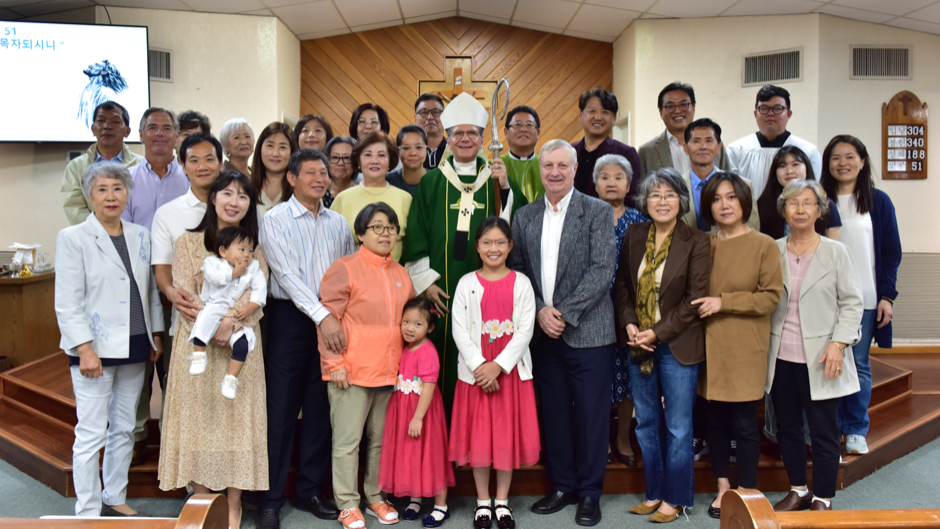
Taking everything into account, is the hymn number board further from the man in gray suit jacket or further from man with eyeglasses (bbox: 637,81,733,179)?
the man in gray suit jacket

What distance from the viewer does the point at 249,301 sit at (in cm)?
238

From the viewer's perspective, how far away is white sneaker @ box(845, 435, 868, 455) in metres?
3.05

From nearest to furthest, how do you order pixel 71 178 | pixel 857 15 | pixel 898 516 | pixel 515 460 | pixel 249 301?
pixel 898 516
pixel 249 301
pixel 515 460
pixel 71 178
pixel 857 15

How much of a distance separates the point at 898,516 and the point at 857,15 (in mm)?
5384

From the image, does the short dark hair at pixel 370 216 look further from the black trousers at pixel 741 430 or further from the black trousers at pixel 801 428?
the black trousers at pixel 801 428

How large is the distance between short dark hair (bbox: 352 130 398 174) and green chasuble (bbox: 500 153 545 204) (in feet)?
2.35

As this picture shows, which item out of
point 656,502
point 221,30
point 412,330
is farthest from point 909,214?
point 221,30

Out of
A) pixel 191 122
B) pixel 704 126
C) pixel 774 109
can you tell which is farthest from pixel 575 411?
pixel 191 122

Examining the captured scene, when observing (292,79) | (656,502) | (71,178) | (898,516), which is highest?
(292,79)

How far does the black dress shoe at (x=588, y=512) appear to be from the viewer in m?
2.57

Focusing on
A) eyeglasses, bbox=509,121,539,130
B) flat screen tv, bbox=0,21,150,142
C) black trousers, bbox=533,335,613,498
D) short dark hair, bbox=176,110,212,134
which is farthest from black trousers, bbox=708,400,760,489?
flat screen tv, bbox=0,21,150,142

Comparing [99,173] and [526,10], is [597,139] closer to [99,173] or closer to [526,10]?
[99,173]

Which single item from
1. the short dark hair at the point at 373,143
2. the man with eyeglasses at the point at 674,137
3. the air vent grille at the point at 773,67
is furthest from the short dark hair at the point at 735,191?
the air vent grille at the point at 773,67

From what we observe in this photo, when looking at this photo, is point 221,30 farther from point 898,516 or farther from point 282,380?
point 898,516
